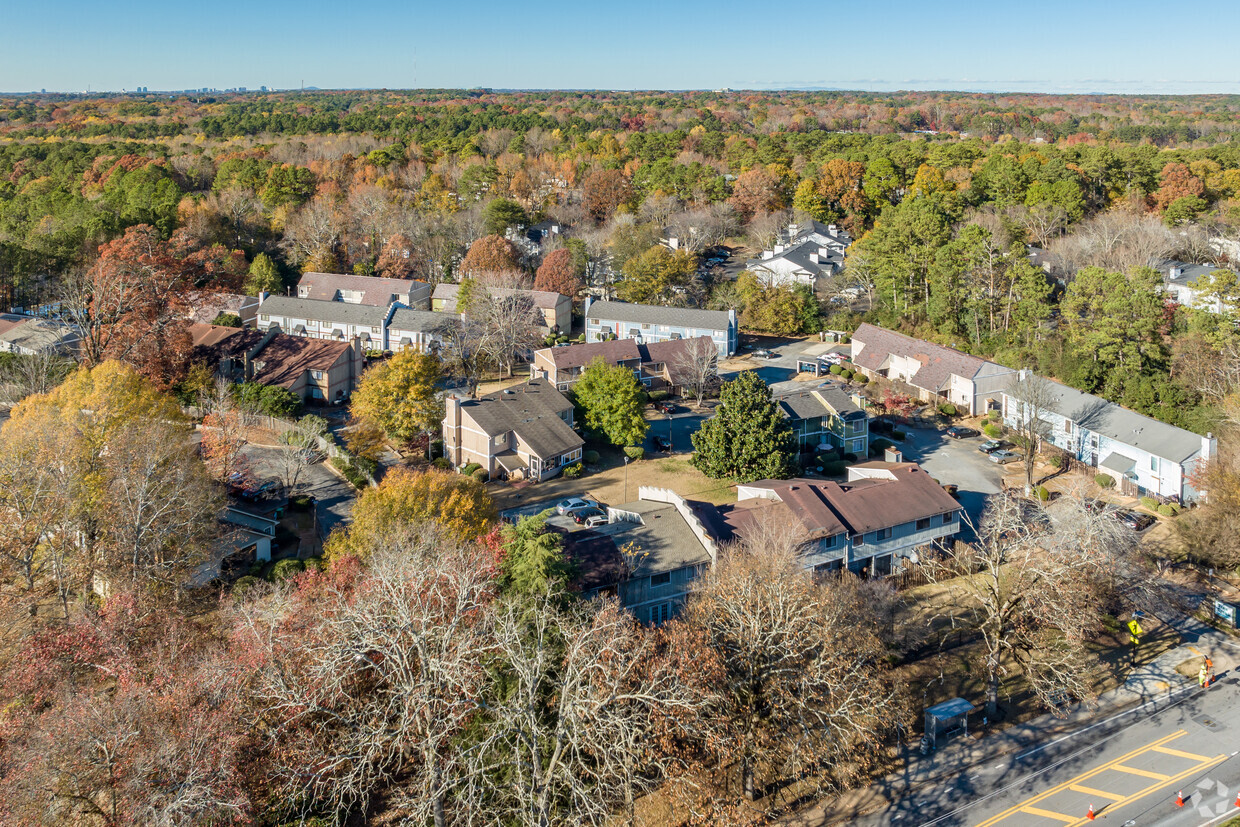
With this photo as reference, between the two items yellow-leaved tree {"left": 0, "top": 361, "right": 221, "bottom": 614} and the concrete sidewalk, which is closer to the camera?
the concrete sidewalk

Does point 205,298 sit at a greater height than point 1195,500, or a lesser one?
greater

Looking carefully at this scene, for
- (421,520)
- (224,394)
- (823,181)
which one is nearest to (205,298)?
(224,394)

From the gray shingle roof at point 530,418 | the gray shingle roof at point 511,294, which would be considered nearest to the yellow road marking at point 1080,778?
the gray shingle roof at point 530,418

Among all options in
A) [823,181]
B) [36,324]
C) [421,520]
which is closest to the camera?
[421,520]

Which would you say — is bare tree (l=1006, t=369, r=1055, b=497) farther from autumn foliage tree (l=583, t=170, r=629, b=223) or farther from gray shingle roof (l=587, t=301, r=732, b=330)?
autumn foliage tree (l=583, t=170, r=629, b=223)

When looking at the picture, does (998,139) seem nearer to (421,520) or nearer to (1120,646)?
(1120,646)

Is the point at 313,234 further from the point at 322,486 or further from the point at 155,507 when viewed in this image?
the point at 155,507

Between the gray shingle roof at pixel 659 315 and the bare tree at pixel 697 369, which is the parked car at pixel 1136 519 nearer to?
the bare tree at pixel 697 369

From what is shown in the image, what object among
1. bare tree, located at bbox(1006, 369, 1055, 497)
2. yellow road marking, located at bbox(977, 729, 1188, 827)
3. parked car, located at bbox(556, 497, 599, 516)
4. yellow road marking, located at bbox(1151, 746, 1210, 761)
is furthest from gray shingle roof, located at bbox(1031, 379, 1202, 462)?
parked car, located at bbox(556, 497, 599, 516)
